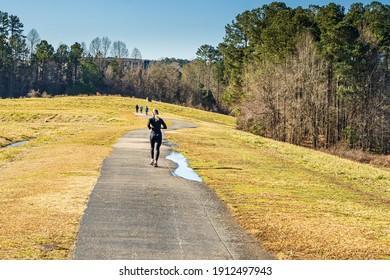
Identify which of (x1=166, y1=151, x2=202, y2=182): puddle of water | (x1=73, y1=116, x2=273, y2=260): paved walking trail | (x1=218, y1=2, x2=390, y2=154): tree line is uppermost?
(x1=218, y1=2, x2=390, y2=154): tree line

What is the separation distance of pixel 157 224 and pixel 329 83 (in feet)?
174

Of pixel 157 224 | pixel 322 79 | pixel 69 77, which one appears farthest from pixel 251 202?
pixel 69 77

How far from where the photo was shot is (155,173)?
19156mm

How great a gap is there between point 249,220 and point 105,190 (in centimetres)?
510

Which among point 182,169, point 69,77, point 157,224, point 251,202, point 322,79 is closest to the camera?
point 157,224

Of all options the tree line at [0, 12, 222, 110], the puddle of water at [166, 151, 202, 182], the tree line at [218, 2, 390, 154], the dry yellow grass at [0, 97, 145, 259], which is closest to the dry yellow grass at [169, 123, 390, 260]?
the puddle of water at [166, 151, 202, 182]

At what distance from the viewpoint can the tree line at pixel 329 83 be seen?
185 feet

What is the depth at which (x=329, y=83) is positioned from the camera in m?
60.5

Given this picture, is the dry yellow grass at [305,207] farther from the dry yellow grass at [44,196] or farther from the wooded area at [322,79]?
the wooded area at [322,79]

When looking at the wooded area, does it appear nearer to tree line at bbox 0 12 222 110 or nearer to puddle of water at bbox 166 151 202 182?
puddle of water at bbox 166 151 202 182

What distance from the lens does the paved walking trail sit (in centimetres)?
892

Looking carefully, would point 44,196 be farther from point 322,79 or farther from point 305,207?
point 322,79

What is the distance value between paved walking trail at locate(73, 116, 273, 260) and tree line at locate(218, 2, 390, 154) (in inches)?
1662

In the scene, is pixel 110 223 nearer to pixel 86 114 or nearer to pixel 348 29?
pixel 348 29
